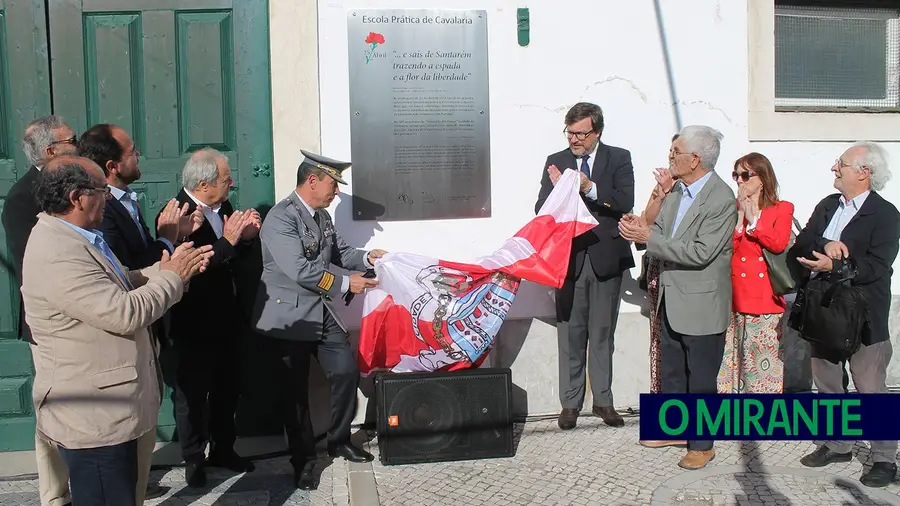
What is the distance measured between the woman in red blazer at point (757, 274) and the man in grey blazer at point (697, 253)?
1.69 feet

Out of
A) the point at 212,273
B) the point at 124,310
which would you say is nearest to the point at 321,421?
the point at 212,273

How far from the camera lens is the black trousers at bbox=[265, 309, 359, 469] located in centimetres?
469

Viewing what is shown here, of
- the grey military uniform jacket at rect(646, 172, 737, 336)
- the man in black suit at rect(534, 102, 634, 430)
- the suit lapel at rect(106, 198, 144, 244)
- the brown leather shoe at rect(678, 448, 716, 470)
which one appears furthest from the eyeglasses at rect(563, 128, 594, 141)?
the suit lapel at rect(106, 198, 144, 244)

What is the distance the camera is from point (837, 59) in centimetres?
644

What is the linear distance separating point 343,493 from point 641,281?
2438 millimetres

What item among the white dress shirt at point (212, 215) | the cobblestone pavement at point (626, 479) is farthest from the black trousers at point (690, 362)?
the white dress shirt at point (212, 215)

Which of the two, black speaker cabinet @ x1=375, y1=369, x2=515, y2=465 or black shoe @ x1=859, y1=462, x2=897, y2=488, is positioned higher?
black speaker cabinet @ x1=375, y1=369, x2=515, y2=465

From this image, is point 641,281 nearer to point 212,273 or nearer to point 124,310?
point 212,273

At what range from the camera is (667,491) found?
14.7 feet

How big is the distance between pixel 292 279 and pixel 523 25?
2539mm

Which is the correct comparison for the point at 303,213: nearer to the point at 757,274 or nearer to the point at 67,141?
the point at 67,141

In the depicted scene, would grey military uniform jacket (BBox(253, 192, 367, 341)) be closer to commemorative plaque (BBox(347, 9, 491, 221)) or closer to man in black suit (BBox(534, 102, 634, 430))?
commemorative plaque (BBox(347, 9, 491, 221))

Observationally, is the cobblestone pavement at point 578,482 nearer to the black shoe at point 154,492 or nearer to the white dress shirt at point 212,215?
the black shoe at point 154,492

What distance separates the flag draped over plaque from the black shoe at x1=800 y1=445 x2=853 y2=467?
6.05ft
